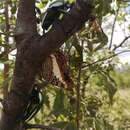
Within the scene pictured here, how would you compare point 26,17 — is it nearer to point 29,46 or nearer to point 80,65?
point 29,46

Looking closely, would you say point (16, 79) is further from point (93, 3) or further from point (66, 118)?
point (66, 118)

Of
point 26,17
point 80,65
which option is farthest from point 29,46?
point 80,65

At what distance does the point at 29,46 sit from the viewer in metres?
0.73

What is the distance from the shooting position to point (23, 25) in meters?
0.76

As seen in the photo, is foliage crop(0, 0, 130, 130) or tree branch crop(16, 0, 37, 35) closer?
tree branch crop(16, 0, 37, 35)

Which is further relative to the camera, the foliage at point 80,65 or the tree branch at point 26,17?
the foliage at point 80,65

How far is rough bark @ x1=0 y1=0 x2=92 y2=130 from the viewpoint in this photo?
702 mm

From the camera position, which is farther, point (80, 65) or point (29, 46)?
point (80, 65)

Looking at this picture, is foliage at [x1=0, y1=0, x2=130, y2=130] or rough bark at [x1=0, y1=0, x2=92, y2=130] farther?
foliage at [x1=0, y1=0, x2=130, y2=130]

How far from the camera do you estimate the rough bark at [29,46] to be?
27.6 inches

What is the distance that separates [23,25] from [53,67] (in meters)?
0.10

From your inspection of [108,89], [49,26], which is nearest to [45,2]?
[108,89]

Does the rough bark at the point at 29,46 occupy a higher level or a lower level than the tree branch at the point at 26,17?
lower

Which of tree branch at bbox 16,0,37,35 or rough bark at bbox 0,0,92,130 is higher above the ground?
tree branch at bbox 16,0,37,35
